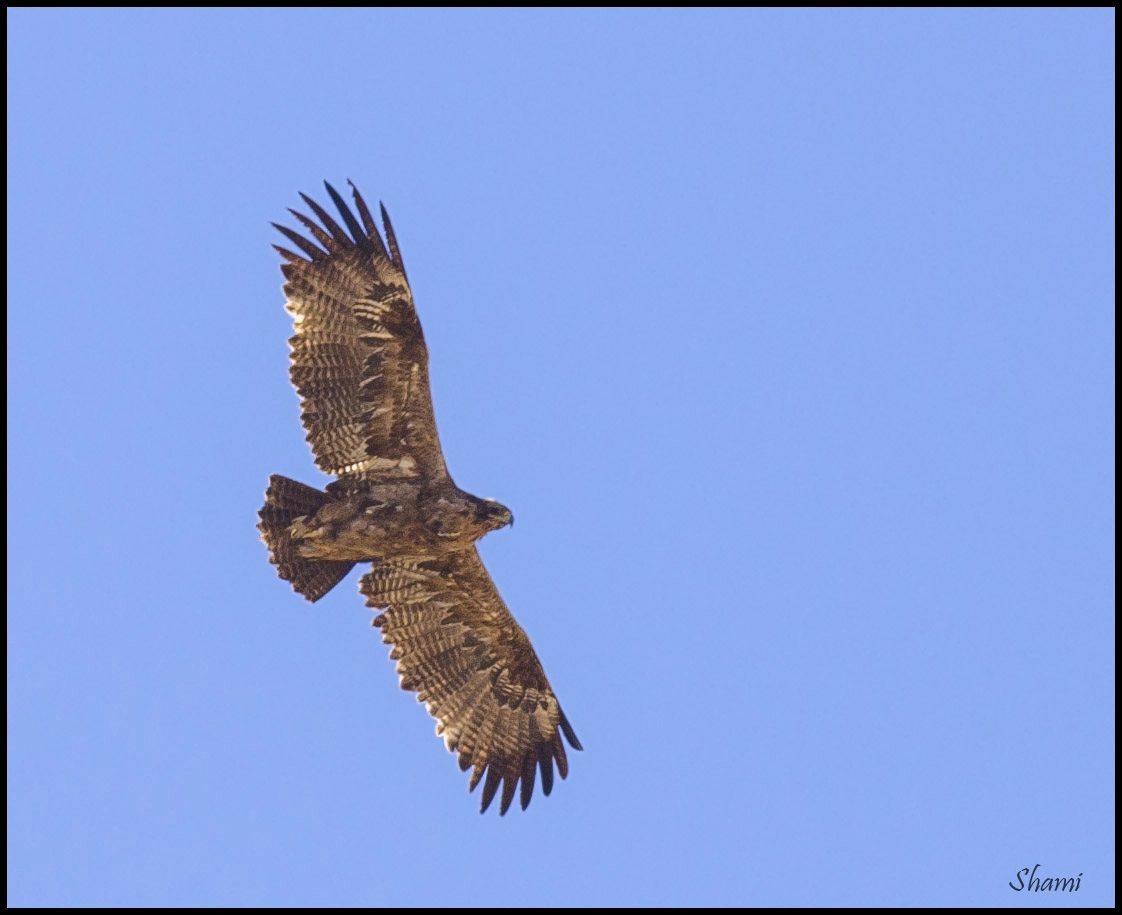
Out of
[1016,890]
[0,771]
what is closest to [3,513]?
[0,771]

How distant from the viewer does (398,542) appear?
16625mm

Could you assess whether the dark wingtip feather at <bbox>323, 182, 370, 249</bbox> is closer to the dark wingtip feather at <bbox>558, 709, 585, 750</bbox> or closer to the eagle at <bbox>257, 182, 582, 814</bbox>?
the eagle at <bbox>257, 182, 582, 814</bbox>

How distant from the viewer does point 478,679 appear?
59.2 ft

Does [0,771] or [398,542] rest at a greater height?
[398,542]

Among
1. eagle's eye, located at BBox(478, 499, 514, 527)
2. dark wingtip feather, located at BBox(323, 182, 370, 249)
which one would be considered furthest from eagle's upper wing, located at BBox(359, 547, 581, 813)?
dark wingtip feather, located at BBox(323, 182, 370, 249)

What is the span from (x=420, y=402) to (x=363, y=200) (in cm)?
169

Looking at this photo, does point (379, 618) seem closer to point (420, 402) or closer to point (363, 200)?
point (420, 402)

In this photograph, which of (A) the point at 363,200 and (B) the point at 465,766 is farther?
(B) the point at 465,766

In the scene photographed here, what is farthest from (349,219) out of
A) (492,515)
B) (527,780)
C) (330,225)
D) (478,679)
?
(527,780)

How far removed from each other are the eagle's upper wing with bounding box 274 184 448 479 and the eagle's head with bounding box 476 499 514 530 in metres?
0.96

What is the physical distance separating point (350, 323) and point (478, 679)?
11.9ft

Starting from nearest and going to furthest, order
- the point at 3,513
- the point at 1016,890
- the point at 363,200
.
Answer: the point at 363,200, the point at 1016,890, the point at 3,513

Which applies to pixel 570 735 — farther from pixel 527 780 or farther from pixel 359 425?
pixel 359 425

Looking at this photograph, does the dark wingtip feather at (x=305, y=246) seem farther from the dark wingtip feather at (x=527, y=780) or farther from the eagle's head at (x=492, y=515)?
the dark wingtip feather at (x=527, y=780)
